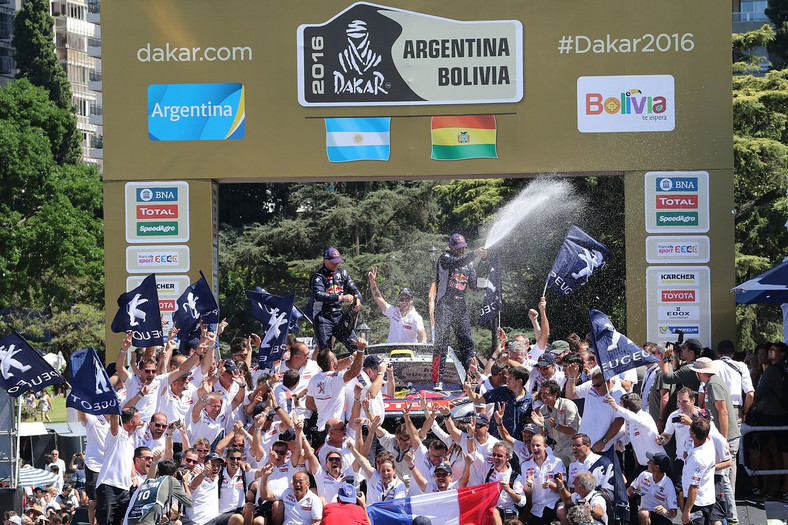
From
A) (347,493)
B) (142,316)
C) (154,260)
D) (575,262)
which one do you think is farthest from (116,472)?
(575,262)

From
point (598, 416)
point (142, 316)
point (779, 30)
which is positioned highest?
point (779, 30)

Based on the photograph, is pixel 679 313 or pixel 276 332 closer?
pixel 276 332

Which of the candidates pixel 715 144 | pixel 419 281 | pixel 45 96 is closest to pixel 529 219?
pixel 419 281

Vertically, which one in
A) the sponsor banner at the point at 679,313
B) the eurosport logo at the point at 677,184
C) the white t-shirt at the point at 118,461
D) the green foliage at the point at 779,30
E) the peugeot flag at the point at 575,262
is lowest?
the white t-shirt at the point at 118,461

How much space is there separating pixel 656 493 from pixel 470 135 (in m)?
6.55

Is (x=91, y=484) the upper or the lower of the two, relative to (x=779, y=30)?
lower

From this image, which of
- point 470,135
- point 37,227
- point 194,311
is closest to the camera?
→ point 194,311

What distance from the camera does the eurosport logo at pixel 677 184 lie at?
15969 millimetres

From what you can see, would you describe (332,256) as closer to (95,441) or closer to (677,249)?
(95,441)

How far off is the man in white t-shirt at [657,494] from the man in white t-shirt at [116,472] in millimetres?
5108

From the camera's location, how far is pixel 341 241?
3588cm

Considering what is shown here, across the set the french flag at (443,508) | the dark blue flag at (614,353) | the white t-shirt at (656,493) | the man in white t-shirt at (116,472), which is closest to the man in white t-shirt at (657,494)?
the white t-shirt at (656,493)

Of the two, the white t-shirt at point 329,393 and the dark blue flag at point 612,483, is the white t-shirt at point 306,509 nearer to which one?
the white t-shirt at point 329,393

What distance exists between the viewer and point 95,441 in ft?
40.1
